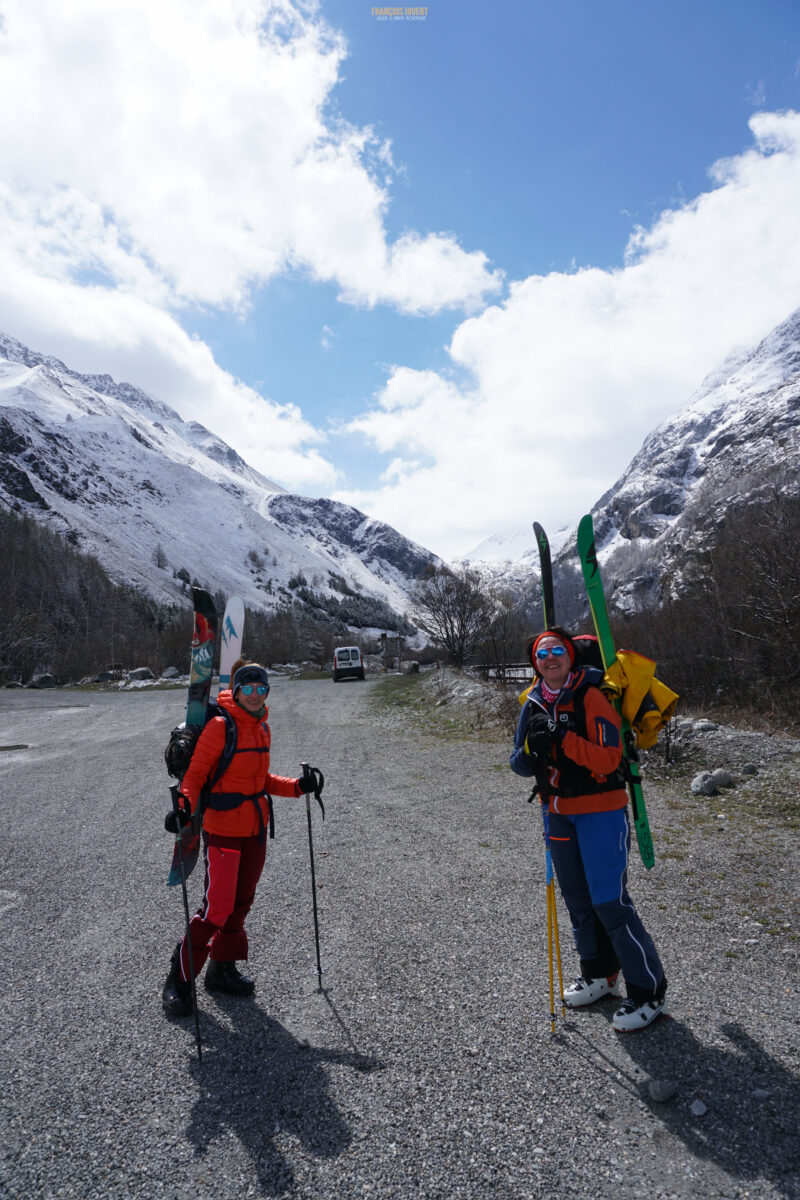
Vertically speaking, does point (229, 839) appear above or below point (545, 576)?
below

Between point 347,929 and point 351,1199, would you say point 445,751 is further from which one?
point 351,1199

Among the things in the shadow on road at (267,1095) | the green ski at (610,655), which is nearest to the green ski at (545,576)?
the green ski at (610,655)

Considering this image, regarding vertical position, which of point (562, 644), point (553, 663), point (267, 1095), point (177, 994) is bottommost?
point (267, 1095)

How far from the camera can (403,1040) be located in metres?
3.38

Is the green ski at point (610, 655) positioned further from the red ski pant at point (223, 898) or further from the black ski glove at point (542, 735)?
the red ski pant at point (223, 898)

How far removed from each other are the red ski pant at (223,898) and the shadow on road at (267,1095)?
0.40 m

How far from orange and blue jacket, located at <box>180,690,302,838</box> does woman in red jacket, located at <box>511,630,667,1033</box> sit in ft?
5.67

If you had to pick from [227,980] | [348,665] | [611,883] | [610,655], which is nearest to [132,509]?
[348,665]

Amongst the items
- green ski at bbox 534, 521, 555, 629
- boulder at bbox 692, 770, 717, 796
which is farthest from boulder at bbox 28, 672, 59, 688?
green ski at bbox 534, 521, 555, 629

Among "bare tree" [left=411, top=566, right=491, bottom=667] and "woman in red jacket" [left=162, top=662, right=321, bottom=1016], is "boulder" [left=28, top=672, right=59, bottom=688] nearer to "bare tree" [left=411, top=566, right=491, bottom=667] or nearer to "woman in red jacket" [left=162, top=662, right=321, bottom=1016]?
"bare tree" [left=411, top=566, right=491, bottom=667]

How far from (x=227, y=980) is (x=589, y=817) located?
2.67 metres

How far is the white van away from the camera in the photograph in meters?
37.7

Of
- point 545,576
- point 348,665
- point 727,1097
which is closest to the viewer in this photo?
point 727,1097

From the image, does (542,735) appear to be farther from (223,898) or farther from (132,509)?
(132,509)
